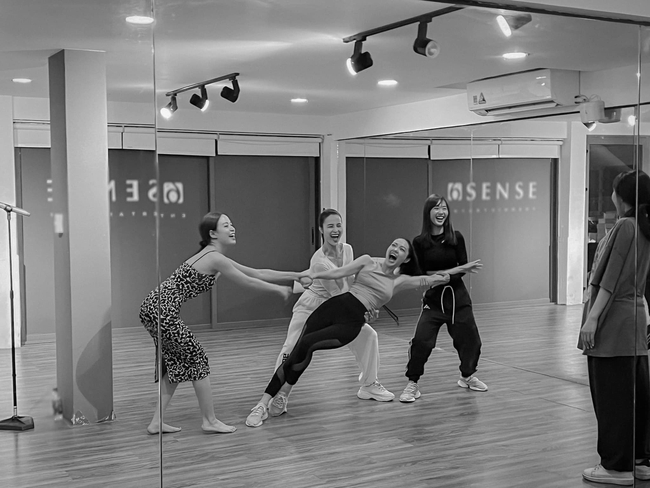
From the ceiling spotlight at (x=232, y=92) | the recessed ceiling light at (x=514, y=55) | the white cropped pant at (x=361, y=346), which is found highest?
the recessed ceiling light at (x=514, y=55)

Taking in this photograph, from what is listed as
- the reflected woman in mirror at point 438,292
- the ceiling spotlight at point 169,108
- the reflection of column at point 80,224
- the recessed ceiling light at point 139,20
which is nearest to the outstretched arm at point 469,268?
the reflected woman in mirror at point 438,292

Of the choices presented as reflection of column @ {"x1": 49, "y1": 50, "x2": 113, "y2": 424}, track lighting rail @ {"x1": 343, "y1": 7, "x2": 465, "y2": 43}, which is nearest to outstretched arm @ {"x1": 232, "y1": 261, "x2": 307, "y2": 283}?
reflection of column @ {"x1": 49, "y1": 50, "x2": 113, "y2": 424}

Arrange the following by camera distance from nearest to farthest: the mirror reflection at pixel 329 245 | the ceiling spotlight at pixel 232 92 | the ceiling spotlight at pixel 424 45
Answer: the mirror reflection at pixel 329 245 → the ceiling spotlight at pixel 232 92 → the ceiling spotlight at pixel 424 45

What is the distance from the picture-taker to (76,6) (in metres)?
2.66

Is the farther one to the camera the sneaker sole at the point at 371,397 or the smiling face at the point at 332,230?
the sneaker sole at the point at 371,397

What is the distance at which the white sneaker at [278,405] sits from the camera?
307cm

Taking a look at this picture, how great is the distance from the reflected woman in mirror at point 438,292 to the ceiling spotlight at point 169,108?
115 centimetres

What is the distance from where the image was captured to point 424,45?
132 inches

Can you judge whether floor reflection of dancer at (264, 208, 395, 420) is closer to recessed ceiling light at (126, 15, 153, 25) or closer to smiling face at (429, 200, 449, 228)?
smiling face at (429, 200, 449, 228)

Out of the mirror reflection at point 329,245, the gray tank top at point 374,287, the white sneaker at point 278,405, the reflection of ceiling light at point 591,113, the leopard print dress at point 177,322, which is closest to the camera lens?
the mirror reflection at point 329,245

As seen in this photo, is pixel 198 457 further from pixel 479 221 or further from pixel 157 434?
pixel 479 221

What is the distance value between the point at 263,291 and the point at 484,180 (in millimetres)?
1188

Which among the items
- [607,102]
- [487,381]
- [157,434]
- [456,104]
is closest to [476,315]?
[487,381]

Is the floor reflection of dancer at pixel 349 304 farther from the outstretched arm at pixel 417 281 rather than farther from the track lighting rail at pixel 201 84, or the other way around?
the track lighting rail at pixel 201 84
